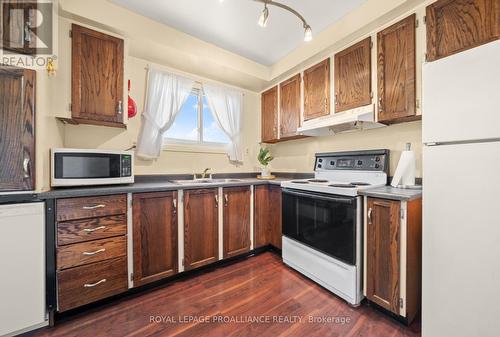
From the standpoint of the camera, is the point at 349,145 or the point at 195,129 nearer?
the point at 349,145

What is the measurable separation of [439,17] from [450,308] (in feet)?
6.13

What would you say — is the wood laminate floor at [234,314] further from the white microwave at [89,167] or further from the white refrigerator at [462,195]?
the white microwave at [89,167]

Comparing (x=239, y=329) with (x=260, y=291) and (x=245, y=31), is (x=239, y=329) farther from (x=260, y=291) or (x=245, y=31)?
(x=245, y=31)

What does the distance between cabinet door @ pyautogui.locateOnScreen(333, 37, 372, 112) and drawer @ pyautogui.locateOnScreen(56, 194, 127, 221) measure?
2.20 meters

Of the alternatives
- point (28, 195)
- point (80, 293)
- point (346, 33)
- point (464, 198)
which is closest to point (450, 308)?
point (464, 198)

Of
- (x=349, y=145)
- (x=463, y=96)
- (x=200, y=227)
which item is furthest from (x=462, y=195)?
(x=200, y=227)

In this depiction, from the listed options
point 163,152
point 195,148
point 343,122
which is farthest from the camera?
point 195,148

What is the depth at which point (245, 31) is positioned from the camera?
213 centimetres

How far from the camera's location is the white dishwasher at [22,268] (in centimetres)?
124

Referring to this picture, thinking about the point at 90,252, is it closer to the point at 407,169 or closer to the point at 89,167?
the point at 89,167

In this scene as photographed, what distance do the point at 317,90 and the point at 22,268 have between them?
2881 mm

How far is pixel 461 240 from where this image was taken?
3.40ft

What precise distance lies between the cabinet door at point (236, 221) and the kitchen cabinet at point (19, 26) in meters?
1.83

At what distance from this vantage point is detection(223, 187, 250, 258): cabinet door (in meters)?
2.24
